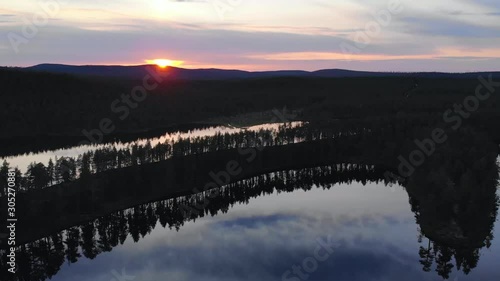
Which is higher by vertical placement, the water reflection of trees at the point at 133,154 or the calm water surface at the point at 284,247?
the water reflection of trees at the point at 133,154

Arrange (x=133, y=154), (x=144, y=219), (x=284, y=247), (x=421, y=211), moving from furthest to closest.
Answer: (x=133, y=154)
(x=144, y=219)
(x=421, y=211)
(x=284, y=247)

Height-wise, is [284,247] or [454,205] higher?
[454,205]

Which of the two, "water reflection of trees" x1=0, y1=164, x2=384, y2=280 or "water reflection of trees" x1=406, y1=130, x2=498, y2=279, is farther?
"water reflection of trees" x1=406, y1=130, x2=498, y2=279

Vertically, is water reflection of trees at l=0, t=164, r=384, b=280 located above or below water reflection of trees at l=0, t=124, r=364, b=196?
below

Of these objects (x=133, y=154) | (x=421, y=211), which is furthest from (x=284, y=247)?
(x=133, y=154)

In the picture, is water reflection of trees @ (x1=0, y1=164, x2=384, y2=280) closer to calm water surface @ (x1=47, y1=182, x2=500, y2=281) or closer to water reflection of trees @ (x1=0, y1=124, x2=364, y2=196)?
calm water surface @ (x1=47, y1=182, x2=500, y2=281)

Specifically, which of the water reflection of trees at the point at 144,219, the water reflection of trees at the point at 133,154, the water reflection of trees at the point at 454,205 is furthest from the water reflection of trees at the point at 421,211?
the water reflection of trees at the point at 133,154

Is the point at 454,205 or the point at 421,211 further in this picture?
the point at 421,211

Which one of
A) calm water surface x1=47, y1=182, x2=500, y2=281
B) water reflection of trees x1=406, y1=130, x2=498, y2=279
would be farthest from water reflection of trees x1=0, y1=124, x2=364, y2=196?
water reflection of trees x1=406, y1=130, x2=498, y2=279

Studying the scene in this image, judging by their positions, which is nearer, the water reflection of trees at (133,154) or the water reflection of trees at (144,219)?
the water reflection of trees at (144,219)

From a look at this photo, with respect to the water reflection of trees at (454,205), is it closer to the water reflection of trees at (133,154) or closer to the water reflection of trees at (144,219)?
the water reflection of trees at (144,219)

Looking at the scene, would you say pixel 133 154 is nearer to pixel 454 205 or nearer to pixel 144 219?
pixel 144 219

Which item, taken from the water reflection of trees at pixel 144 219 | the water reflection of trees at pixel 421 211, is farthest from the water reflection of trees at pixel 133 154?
the water reflection of trees at pixel 421 211

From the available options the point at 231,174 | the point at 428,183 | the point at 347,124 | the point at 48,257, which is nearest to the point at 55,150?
the point at 231,174
